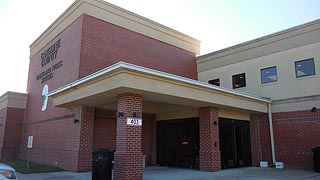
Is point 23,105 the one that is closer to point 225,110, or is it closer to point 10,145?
point 10,145

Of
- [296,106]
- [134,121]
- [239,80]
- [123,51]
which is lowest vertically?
[134,121]

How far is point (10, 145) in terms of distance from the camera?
23453 mm

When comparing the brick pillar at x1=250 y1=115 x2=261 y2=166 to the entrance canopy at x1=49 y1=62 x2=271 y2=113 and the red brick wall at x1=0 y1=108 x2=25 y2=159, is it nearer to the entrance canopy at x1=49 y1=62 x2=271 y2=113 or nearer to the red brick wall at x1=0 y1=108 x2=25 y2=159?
the entrance canopy at x1=49 y1=62 x2=271 y2=113

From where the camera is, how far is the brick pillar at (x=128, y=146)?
1131cm

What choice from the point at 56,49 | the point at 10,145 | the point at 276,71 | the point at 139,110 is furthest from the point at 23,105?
the point at 276,71

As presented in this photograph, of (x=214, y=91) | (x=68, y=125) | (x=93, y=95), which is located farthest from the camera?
(x=68, y=125)

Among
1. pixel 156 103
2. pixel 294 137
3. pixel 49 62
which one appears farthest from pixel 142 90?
pixel 49 62

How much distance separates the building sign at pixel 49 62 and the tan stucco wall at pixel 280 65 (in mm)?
11493

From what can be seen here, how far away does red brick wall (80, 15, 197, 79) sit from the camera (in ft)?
54.4

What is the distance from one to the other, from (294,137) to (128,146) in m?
11.2

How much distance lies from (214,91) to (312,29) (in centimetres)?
813

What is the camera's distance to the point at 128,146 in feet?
37.3

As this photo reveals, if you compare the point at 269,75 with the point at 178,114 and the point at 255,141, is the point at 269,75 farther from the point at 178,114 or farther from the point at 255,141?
the point at 178,114

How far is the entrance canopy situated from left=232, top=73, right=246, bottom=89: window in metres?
3.98
